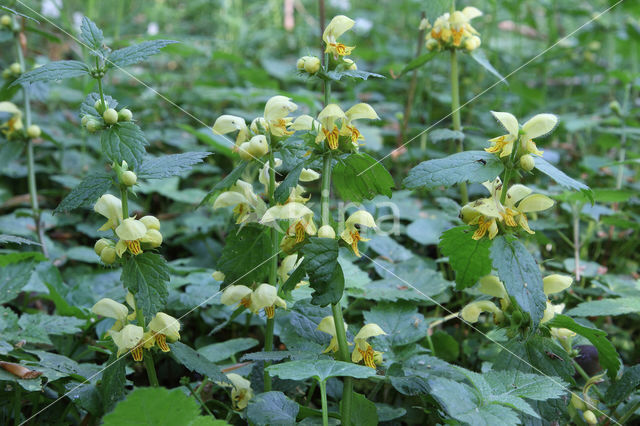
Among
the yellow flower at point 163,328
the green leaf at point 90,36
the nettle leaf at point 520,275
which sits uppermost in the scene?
the green leaf at point 90,36

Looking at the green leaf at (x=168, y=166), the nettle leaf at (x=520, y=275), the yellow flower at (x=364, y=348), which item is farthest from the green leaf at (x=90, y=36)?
the nettle leaf at (x=520, y=275)

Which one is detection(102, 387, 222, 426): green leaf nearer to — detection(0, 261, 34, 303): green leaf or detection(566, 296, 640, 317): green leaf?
detection(0, 261, 34, 303): green leaf

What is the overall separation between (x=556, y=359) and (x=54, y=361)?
999 millimetres

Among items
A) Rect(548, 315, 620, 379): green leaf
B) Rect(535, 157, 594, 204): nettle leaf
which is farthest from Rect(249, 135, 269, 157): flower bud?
Rect(548, 315, 620, 379): green leaf

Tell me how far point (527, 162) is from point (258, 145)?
492 millimetres

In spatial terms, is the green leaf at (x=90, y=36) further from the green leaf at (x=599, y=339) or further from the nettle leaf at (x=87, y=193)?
the green leaf at (x=599, y=339)

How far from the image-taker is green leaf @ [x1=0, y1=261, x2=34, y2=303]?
1.25 meters

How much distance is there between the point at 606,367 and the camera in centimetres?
111

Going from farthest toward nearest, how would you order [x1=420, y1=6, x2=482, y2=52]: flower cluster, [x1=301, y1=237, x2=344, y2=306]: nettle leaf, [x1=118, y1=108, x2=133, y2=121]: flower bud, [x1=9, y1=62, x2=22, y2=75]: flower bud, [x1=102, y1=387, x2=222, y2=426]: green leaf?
[x1=9, y1=62, x2=22, y2=75]: flower bud → [x1=420, y1=6, x2=482, y2=52]: flower cluster → [x1=118, y1=108, x2=133, y2=121]: flower bud → [x1=301, y1=237, x2=344, y2=306]: nettle leaf → [x1=102, y1=387, x2=222, y2=426]: green leaf

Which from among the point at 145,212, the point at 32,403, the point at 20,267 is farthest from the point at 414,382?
the point at 145,212

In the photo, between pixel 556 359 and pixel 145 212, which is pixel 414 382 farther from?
pixel 145 212

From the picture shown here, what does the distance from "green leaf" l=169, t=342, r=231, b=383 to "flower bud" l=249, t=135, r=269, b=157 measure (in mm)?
393

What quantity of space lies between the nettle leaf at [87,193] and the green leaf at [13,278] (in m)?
0.45

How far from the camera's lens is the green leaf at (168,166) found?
3.12 ft
